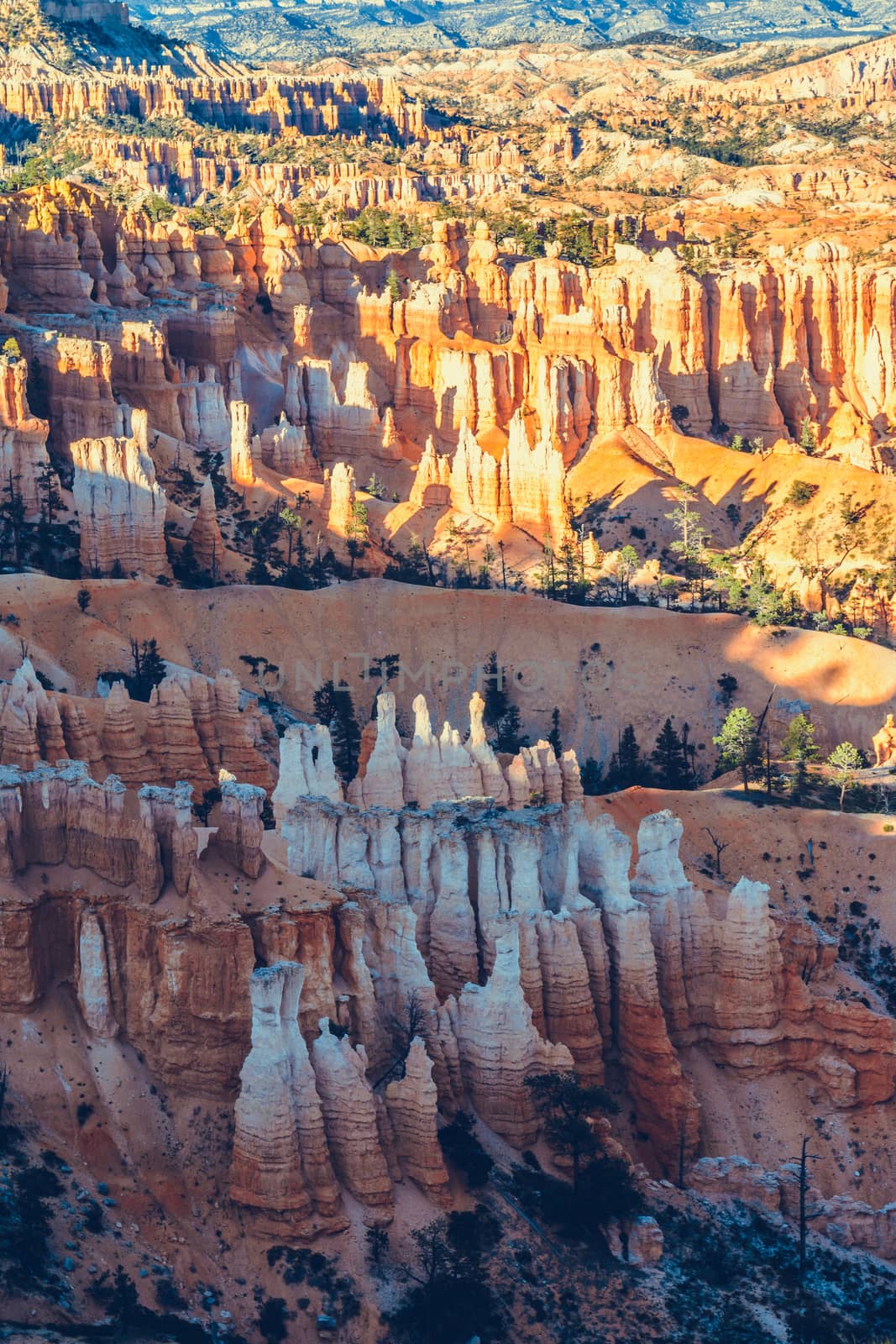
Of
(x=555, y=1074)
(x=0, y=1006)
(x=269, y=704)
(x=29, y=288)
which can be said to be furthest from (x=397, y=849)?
(x=29, y=288)

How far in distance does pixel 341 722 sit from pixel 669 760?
1371cm

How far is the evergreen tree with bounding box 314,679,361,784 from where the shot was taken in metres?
100

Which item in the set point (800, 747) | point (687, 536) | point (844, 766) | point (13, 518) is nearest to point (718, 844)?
point (844, 766)

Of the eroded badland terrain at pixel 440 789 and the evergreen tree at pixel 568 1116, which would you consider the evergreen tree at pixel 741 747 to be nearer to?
the eroded badland terrain at pixel 440 789

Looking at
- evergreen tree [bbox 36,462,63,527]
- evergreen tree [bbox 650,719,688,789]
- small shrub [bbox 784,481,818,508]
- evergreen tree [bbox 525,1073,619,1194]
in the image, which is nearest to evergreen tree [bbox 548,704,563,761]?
evergreen tree [bbox 650,719,688,789]

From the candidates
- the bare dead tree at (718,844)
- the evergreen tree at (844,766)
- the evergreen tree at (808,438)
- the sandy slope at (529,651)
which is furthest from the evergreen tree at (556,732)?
the evergreen tree at (808,438)

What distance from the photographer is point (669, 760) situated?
4158 inches

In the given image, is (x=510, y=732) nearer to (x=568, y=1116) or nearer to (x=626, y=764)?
(x=626, y=764)

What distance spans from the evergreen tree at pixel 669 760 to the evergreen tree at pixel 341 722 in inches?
493

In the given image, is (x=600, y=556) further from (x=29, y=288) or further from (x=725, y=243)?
(x=725, y=243)

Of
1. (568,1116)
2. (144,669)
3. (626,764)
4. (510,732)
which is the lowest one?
(510,732)

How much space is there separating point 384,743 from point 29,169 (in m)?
101

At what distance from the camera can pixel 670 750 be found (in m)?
106

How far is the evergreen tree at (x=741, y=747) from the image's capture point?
99625mm
